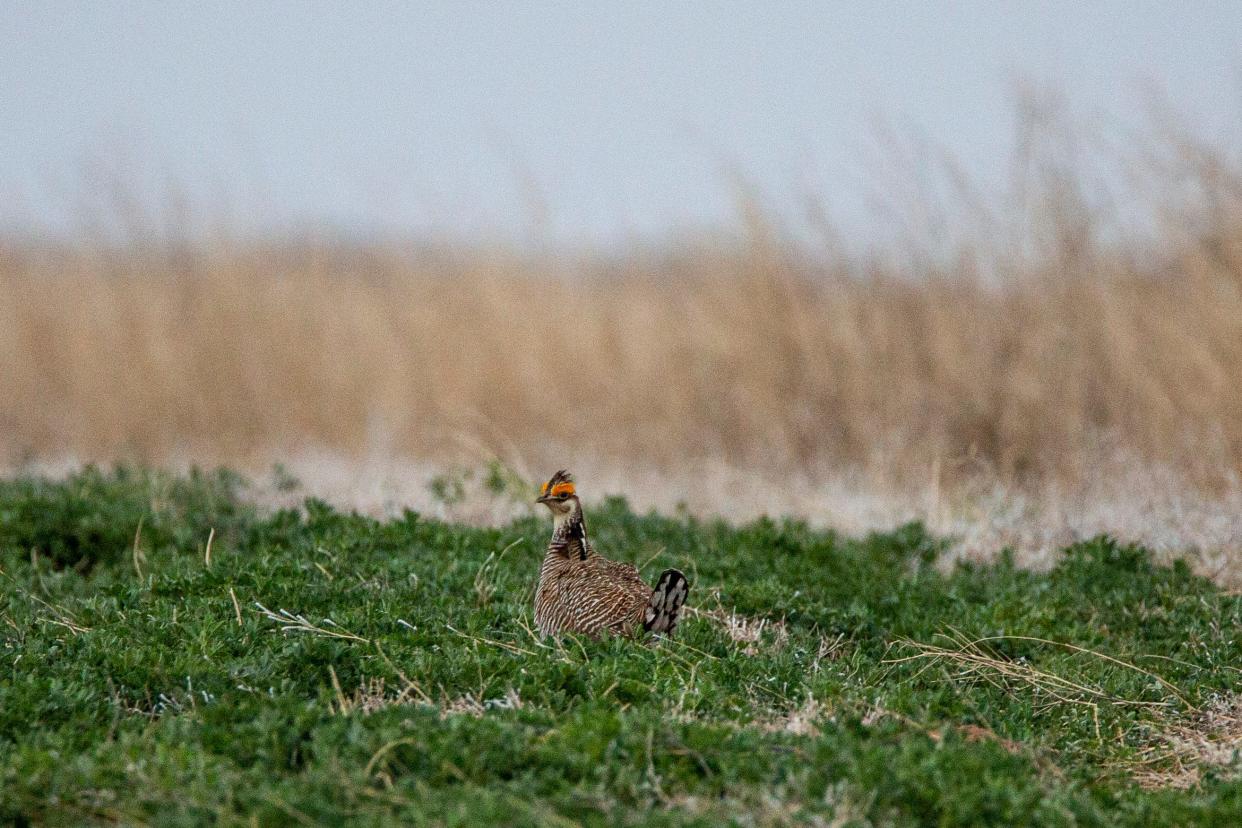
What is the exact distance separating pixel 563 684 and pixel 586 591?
0.55 metres

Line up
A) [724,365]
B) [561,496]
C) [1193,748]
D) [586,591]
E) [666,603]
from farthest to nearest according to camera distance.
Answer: [724,365]
[561,496]
[586,591]
[666,603]
[1193,748]

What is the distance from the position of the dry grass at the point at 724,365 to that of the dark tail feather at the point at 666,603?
297 cm

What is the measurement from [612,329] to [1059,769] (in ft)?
26.2

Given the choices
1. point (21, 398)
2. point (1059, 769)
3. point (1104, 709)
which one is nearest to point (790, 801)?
point (1059, 769)

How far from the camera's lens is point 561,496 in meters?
4.99

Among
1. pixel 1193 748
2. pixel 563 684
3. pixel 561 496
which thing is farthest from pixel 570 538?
pixel 1193 748

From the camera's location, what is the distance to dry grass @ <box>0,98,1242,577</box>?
27.6 ft

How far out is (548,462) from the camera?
35.6 ft

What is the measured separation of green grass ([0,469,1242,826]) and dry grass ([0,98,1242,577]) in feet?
4.61

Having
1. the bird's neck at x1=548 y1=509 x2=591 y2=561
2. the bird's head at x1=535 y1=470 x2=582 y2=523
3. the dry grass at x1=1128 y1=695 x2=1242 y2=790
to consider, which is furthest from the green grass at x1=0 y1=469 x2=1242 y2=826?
the bird's head at x1=535 y1=470 x2=582 y2=523

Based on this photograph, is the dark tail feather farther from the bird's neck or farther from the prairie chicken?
the bird's neck

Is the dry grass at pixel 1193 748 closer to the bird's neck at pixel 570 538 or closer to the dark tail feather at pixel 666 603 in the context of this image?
the dark tail feather at pixel 666 603

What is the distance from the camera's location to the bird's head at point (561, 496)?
4.98 m

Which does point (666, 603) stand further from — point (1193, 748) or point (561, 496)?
point (1193, 748)
